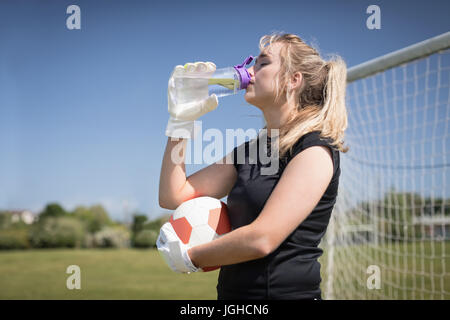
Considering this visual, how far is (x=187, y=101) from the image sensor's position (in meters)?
2.12

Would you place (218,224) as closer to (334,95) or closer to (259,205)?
(259,205)

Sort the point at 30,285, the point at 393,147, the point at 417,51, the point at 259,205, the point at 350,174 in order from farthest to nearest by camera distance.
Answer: the point at 30,285
the point at 350,174
the point at 393,147
the point at 417,51
the point at 259,205

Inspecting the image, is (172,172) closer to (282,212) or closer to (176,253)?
(176,253)

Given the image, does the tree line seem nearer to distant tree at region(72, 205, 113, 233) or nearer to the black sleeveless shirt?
distant tree at region(72, 205, 113, 233)

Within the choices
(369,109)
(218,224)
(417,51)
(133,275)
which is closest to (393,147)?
(369,109)

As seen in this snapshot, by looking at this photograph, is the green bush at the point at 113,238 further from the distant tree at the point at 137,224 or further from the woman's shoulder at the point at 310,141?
the woman's shoulder at the point at 310,141

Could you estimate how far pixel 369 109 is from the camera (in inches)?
199

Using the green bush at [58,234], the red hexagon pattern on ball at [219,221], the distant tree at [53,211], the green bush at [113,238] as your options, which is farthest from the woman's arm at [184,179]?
the distant tree at [53,211]

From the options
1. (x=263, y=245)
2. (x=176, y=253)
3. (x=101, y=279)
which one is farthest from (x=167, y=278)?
(x=263, y=245)

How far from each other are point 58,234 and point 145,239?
399 centimetres

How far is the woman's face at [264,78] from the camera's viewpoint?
1957 millimetres

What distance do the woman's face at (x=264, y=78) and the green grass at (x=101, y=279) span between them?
5.52 meters

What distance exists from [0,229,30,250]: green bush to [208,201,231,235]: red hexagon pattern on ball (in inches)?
724

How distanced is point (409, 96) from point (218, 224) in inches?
133
